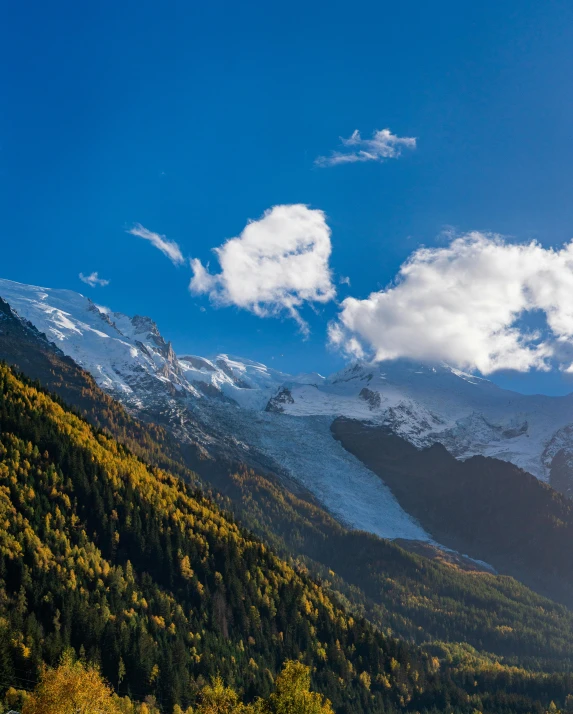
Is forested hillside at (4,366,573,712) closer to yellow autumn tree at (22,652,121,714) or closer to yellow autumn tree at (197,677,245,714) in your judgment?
yellow autumn tree at (22,652,121,714)

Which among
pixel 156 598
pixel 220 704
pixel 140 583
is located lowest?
pixel 156 598

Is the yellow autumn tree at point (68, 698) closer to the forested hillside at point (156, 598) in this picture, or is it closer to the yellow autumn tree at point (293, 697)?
the yellow autumn tree at point (293, 697)

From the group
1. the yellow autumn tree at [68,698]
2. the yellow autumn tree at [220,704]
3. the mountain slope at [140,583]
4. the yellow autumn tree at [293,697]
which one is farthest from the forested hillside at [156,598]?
the yellow autumn tree at [293,697]

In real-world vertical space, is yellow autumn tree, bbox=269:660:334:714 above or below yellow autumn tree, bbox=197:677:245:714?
above

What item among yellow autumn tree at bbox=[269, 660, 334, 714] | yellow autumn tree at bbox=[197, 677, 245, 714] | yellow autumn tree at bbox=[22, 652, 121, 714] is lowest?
yellow autumn tree at bbox=[22, 652, 121, 714]

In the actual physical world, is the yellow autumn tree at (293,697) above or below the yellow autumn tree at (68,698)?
above

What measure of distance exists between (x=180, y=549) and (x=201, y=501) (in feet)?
124

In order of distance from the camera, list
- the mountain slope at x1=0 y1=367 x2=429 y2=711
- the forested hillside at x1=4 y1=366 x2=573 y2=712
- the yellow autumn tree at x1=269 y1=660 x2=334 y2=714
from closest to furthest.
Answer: the yellow autumn tree at x1=269 y1=660 x2=334 y2=714 → the forested hillside at x1=4 y1=366 x2=573 y2=712 → the mountain slope at x1=0 y1=367 x2=429 y2=711

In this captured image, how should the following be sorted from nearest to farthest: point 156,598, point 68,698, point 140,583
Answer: point 68,698
point 156,598
point 140,583

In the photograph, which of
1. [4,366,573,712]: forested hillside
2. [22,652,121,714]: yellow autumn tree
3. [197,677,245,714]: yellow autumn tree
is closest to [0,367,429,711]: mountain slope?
[4,366,573,712]: forested hillside

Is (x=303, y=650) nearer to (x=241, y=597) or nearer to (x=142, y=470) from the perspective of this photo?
(x=241, y=597)

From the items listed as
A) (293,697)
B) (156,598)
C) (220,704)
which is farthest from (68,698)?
(156,598)

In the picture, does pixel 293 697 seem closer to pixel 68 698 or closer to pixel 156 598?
pixel 68 698

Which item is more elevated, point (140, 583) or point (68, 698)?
point (68, 698)
